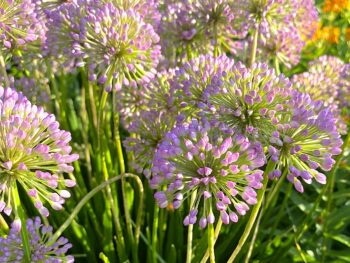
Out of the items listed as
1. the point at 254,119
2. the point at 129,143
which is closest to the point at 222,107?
the point at 254,119

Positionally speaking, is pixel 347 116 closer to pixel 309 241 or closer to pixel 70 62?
pixel 309 241

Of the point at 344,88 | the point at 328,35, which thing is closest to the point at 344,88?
the point at 344,88

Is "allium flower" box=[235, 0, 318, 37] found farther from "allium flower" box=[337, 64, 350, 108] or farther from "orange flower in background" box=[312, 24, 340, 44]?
"orange flower in background" box=[312, 24, 340, 44]

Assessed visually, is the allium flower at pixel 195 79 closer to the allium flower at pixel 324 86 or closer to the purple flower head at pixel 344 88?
the allium flower at pixel 324 86

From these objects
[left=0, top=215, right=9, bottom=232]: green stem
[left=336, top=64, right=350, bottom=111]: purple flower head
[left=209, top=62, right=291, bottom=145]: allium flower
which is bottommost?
[left=0, top=215, right=9, bottom=232]: green stem

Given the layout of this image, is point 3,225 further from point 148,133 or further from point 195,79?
point 195,79

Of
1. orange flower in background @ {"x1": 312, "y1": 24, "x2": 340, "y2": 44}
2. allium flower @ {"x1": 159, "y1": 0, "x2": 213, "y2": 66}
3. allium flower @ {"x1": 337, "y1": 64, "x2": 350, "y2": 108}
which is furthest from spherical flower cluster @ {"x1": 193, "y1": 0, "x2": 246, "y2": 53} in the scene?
orange flower in background @ {"x1": 312, "y1": 24, "x2": 340, "y2": 44}
